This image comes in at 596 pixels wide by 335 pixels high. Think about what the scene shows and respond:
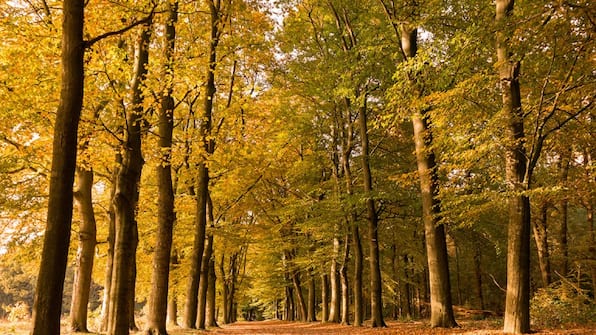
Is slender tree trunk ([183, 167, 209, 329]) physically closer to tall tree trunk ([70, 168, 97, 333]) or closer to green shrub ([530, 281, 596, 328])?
tall tree trunk ([70, 168, 97, 333])

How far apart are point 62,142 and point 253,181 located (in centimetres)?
1438

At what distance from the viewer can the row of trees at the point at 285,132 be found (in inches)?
358

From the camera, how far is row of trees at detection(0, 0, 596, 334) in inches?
A: 358

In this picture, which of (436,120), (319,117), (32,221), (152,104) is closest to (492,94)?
(436,120)

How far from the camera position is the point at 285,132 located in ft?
67.9

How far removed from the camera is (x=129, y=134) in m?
9.59

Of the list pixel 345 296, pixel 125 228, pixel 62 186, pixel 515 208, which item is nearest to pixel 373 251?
pixel 345 296

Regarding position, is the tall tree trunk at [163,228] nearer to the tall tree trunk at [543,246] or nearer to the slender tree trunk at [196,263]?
the slender tree trunk at [196,263]

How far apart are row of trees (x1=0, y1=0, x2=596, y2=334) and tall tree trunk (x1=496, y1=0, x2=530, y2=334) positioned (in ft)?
0.16

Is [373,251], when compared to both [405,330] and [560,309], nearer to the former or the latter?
[405,330]

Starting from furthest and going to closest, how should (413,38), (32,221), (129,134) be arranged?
(32,221), (413,38), (129,134)

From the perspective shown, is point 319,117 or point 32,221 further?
point 319,117

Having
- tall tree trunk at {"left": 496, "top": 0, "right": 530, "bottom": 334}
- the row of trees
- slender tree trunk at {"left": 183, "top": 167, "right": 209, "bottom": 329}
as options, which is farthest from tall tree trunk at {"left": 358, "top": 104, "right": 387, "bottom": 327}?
tall tree trunk at {"left": 496, "top": 0, "right": 530, "bottom": 334}

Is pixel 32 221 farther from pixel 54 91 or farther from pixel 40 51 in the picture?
pixel 40 51
